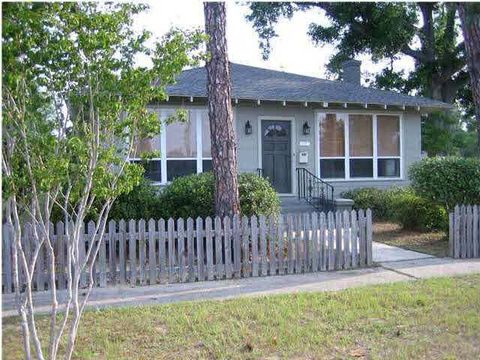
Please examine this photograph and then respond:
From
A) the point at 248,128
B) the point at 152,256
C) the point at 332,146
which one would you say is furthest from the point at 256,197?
the point at 332,146

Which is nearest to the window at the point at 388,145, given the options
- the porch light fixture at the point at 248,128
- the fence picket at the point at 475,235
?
the porch light fixture at the point at 248,128

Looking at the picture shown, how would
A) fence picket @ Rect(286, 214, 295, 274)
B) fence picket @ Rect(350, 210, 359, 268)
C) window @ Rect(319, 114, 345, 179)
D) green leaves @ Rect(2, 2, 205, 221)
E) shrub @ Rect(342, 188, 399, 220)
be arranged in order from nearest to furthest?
green leaves @ Rect(2, 2, 205, 221) < fence picket @ Rect(286, 214, 295, 274) < fence picket @ Rect(350, 210, 359, 268) < shrub @ Rect(342, 188, 399, 220) < window @ Rect(319, 114, 345, 179)

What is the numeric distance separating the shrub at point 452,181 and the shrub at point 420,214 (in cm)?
103

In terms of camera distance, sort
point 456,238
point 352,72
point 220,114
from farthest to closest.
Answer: point 352,72
point 456,238
point 220,114

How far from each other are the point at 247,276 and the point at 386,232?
6029 millimetres

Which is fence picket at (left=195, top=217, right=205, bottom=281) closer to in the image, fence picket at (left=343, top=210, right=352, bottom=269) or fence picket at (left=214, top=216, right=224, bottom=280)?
fence picket at (left=214, top=216, right=224, bottom=280)

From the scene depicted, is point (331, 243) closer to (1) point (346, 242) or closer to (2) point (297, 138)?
(1) point (346, 242)

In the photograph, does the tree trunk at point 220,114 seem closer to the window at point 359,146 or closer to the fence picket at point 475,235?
the fence picket at point 475,235

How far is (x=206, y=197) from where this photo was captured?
1015cm

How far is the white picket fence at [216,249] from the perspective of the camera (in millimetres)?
8047

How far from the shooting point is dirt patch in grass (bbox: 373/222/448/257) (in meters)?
10.8

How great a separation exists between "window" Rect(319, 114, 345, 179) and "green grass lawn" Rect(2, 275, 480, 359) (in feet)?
33.4

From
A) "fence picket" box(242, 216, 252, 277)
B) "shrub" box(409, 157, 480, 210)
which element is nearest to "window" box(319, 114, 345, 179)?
"shrub" box(409, 157, 480, 210)

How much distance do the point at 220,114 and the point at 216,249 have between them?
240 centimetres
